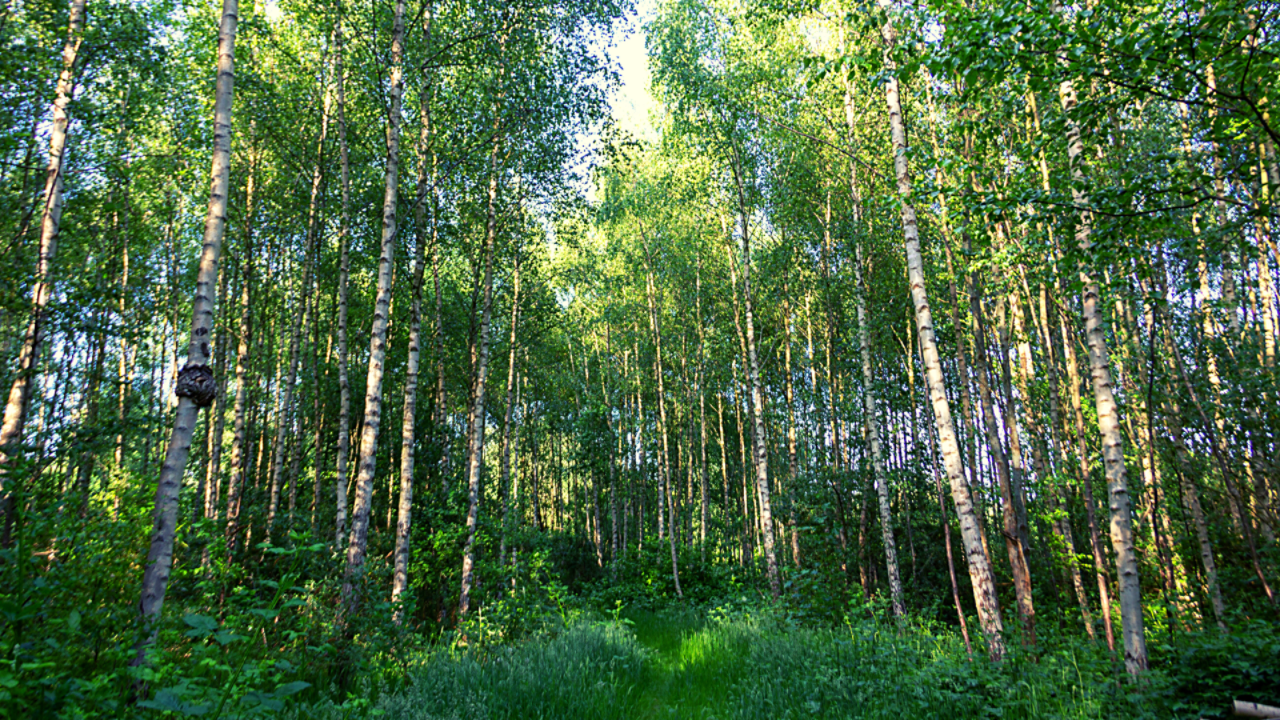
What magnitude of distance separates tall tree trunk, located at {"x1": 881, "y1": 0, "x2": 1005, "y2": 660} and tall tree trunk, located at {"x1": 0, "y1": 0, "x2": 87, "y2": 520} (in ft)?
33.0

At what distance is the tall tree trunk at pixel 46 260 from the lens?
6773mm

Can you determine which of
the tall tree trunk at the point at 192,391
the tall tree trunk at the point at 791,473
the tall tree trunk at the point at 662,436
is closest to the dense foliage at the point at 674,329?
the tall tree trunk at the point at 192,391

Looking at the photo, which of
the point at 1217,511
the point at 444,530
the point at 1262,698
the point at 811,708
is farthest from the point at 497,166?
the point at 1217,511

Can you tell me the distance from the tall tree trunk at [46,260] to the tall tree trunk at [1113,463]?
1088cm

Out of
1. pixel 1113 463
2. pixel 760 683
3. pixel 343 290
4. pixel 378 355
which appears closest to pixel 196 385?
pixel 378 355

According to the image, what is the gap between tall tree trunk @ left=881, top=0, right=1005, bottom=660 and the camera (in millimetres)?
6488

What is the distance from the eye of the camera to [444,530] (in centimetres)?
1149

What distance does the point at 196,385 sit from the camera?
402 cm

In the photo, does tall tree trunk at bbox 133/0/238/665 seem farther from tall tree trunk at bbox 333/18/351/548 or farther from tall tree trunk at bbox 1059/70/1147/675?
tall tree trunk at bbox 1059/70/1147/675

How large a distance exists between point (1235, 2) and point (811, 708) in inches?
270

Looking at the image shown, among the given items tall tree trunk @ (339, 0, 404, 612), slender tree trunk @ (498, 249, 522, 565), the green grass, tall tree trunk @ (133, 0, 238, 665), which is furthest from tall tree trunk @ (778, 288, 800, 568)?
tall tree trunk @ (133, 0, 238, 665)

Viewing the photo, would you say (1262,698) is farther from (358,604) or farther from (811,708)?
(358,604)

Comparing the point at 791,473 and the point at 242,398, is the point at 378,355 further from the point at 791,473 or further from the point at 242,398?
the point at 791,473

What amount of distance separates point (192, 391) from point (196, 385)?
5cm
